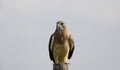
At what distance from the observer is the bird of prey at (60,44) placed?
1991 centimetres

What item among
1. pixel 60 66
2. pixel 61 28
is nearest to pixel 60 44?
pixel 61 28

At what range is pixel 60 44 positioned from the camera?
20094 millimetres

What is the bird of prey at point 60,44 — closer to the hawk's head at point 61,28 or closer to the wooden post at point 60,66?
the hawk's head at point 61,28

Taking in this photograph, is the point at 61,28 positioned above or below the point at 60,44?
above

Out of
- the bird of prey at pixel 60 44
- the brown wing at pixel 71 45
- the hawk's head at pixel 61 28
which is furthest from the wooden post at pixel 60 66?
the brown wing at pixel 71 45

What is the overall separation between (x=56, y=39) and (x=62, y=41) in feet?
0.79

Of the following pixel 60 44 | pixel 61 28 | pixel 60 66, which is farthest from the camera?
pixel 60 44

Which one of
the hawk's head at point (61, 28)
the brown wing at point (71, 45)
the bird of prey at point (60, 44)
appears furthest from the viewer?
the brown wing at point (71, 45)

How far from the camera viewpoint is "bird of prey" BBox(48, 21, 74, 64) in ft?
65.3

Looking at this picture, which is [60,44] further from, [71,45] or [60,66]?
[60,66]

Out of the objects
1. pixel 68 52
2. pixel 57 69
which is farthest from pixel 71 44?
pixel 57 69

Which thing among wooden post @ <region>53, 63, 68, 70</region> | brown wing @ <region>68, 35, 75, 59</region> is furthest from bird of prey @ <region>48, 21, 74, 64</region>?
wooden post @ <region>53, 63, 68, 70</region>

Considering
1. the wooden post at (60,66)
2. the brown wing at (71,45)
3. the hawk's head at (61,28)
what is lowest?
the wooden post at (60,66)

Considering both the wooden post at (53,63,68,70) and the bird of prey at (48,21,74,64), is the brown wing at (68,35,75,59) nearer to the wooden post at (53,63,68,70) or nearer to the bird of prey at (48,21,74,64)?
the bird of prey at (48,21,74,64)
